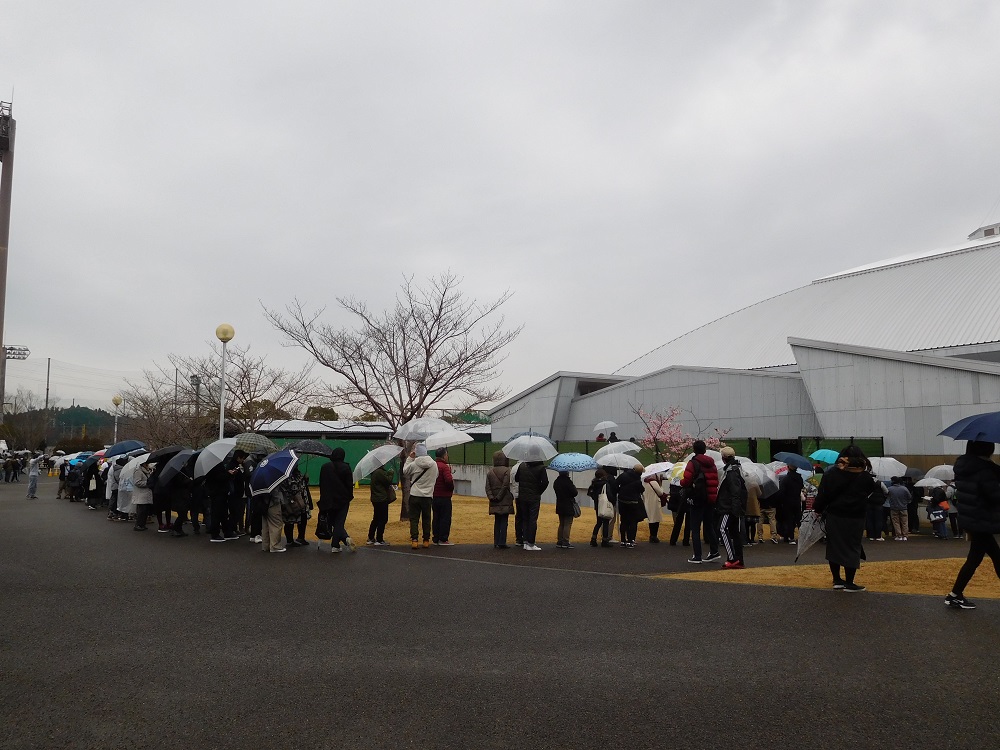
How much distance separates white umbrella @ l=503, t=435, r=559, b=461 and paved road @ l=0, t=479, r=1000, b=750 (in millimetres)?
3436

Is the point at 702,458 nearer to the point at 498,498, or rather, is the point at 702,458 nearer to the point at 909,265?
the point at 498,498

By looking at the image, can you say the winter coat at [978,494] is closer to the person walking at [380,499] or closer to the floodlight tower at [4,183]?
the person walking at [380,499]

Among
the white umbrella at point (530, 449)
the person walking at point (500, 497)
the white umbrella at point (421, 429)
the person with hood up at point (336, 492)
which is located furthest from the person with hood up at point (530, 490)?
the white umbrella at point (421, 429)

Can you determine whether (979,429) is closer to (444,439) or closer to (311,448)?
(444,439)

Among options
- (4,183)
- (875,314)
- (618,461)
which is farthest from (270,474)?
(4,183)

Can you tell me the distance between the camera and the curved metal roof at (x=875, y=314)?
110 feet

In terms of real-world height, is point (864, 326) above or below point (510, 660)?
above

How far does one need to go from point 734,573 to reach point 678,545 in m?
4.00

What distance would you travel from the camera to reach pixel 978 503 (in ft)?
23.8

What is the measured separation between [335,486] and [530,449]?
3369mm

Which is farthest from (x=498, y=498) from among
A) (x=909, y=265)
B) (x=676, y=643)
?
(x=909, y=265)

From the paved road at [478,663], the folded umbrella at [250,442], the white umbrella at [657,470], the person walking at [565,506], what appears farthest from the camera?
the white umbrella at [657,470]

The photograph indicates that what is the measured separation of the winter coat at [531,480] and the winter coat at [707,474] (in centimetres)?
257

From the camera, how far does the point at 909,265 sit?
137 ft
